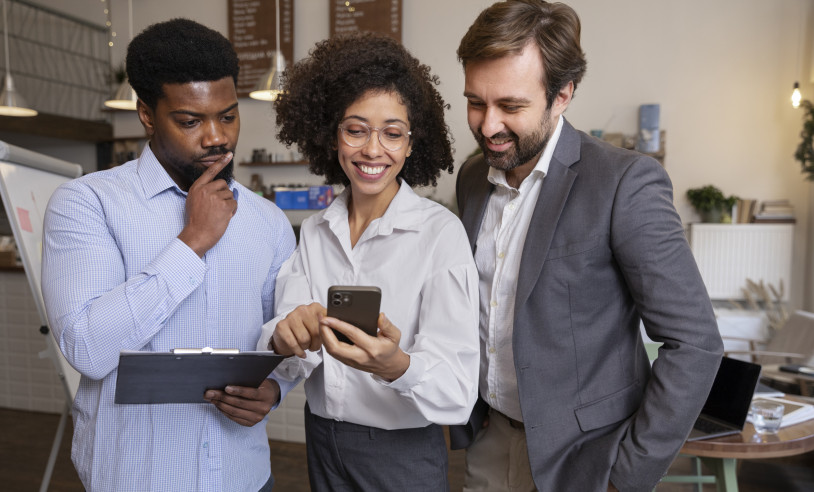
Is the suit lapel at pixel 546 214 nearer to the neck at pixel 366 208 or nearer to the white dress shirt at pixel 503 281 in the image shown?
the white dress shirt at pixel 503 281

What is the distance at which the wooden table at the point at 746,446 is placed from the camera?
199 cm

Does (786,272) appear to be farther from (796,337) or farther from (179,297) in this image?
(179,297)

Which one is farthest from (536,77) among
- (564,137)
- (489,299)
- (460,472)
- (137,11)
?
(137,11)

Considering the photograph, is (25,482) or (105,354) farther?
(25,482)

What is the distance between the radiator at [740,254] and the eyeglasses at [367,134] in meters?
5.33

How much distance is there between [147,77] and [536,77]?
854 mm

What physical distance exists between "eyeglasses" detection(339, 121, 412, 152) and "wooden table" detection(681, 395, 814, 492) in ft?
4.62

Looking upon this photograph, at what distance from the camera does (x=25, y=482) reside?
12.0 feet

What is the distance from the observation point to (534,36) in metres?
1.40

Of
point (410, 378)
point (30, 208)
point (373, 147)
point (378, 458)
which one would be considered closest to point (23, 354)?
point (30, 208)

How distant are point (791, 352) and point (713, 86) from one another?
9.59 ft

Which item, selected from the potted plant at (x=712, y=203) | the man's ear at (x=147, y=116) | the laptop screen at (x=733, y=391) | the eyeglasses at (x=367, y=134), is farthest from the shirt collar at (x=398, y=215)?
the potted plant at (x=712, y=203)

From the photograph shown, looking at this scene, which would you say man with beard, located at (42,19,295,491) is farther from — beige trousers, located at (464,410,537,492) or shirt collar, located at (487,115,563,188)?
shirt collar, located at (487,115,563,188)

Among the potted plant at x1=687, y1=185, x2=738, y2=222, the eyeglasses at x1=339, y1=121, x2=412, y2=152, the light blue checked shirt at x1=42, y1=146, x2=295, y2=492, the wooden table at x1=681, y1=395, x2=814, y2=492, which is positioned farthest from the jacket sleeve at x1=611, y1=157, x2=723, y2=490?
the potted plant at x1=687, y1=185, x2=738, y2=222
